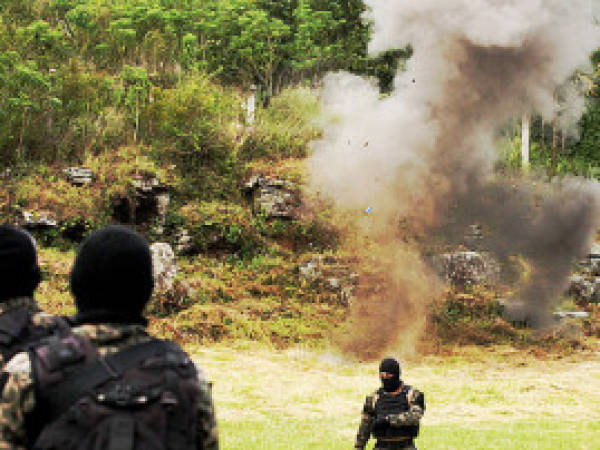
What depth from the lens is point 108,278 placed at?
2426 millimetres

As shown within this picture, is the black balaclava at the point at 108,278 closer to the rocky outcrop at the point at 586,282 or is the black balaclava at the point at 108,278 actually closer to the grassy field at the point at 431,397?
the grassy field at the point at 431,397

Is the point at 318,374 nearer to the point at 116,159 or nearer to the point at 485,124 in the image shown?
the point at 485,124

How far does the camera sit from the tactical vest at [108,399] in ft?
7.13

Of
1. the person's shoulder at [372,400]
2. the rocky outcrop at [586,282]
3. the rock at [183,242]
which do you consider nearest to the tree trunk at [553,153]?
the rocky outcrop at [586,282]

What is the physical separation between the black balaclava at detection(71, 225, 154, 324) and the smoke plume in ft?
53.6

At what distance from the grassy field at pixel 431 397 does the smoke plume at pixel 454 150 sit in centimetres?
226

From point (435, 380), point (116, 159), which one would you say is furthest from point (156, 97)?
point (435, 380)

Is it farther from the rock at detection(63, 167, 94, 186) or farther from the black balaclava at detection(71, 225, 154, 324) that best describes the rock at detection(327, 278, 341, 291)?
the black balaclava at detection(71, 225, 154, 324)

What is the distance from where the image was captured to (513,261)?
22.5m

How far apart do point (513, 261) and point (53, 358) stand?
70.8ft

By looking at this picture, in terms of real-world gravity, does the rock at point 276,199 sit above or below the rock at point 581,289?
above

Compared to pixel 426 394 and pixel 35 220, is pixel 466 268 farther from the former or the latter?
pixel 35 220

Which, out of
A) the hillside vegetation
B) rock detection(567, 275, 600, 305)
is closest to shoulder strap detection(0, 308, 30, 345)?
the hillside vegetation

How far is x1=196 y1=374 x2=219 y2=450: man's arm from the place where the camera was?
251cm
